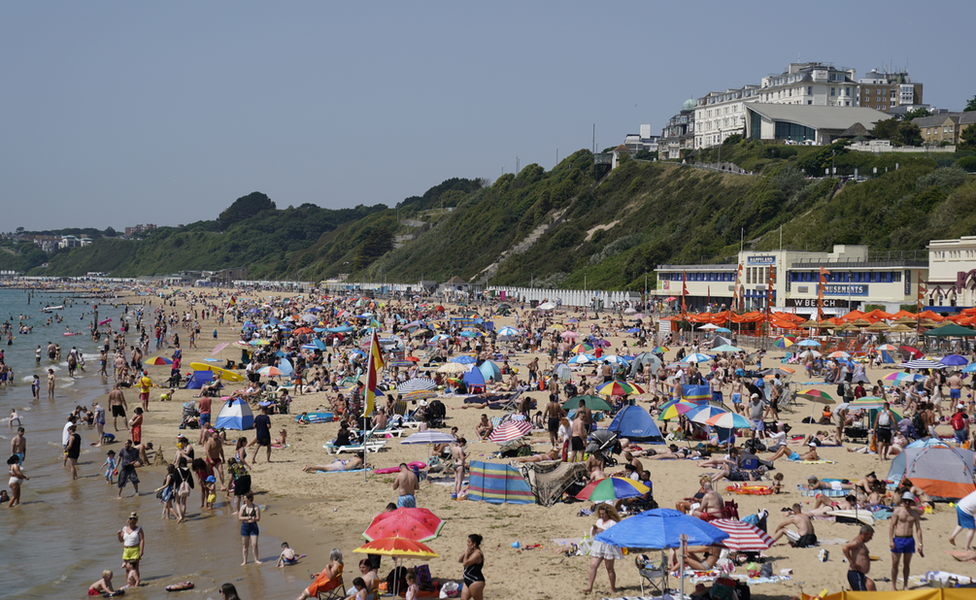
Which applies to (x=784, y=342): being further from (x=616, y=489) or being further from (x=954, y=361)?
(x=616, y=489)

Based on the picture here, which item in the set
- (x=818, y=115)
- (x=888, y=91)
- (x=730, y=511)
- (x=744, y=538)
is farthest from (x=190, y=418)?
(x=888, y=91)

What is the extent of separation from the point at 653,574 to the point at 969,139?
7453 centimetres

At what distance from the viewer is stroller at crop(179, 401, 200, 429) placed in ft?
61.3

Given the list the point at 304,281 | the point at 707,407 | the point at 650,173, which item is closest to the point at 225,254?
the point at 304,281

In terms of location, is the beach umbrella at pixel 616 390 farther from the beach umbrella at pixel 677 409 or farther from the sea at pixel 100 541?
the sea at pixel 100 541

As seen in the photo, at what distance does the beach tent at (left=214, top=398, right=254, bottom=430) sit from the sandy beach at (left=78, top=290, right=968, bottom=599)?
795 millimetres

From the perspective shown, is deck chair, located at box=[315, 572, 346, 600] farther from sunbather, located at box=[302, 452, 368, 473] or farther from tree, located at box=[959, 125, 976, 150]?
tree, located at box=[959, 125, 976, 150]

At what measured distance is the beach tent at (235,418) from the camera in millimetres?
14992

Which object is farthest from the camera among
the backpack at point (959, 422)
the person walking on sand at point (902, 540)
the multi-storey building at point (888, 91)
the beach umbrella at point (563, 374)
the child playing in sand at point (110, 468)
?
the multi-storey building at point (888, 91)

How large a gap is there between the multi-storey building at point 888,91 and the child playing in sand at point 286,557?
117669 mm

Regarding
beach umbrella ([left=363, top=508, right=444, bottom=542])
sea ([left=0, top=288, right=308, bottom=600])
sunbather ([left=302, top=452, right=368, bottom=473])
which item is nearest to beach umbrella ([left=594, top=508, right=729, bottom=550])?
beach umbrella ([left=363, top=508, right=444, bottom=542])

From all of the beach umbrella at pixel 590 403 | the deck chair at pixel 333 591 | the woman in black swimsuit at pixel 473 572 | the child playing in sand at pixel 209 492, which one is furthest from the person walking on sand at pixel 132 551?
the beach umbrella at pixel 590 403

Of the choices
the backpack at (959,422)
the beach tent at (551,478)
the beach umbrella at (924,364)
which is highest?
the beach umbrella at (924,364)

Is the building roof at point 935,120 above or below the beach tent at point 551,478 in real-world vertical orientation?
above
